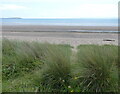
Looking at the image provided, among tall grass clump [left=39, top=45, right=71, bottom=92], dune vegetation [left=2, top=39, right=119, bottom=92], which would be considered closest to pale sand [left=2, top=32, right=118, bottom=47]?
dune vegetation [left=2, top=39, right=119, bottom=92]

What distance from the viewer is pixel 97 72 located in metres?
3.12

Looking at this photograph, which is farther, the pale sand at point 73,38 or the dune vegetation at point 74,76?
the pale sand at point 73,38

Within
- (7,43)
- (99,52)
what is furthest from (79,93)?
(7,43)

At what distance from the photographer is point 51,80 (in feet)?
10.7

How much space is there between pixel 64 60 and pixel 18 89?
0.97 m

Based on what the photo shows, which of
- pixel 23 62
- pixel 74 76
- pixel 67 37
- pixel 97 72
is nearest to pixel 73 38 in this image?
pixel 67 37

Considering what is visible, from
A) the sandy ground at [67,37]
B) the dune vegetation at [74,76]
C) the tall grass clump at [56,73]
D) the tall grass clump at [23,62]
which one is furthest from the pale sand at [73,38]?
the tall grass clump at [56,73]

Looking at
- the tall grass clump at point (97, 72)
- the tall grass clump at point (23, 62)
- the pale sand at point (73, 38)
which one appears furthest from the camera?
the pale sand at point (73, 38)

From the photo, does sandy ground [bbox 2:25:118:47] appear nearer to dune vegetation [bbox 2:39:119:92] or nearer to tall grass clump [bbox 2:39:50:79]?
tall grass clump [bbox 2:39:50:79]

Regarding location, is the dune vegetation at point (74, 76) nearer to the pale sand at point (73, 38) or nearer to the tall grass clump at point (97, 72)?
the tall grass clump at point (97, 72)

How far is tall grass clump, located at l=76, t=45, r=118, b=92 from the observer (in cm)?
305

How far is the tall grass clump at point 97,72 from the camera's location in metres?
3.05

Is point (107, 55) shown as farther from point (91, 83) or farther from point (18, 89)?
point (18, 89)

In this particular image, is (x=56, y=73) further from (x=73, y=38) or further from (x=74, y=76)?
(x=73, y=38)
